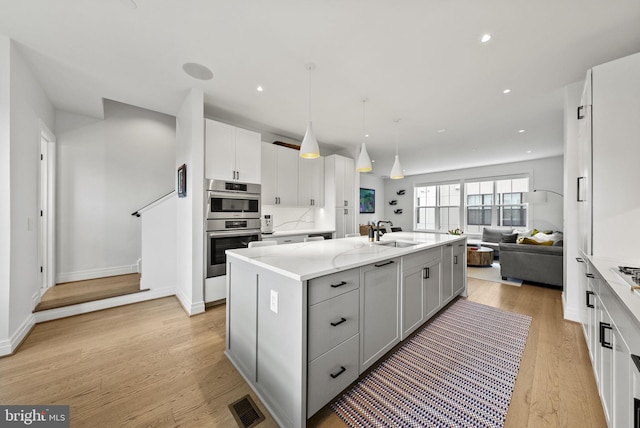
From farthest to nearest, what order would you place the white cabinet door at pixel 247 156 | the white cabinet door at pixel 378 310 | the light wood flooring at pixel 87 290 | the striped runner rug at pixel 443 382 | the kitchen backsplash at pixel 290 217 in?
the kitchen backsplash at pixel 290 217, the white cabinet door at pixel 247 156, the light wood flooring at pixel 87 290, the white cabinet door at pixel 378 310, the striped runner rug at pixel 443 382

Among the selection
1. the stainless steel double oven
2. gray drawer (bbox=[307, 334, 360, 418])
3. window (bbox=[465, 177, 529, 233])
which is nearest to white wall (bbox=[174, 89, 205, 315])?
the stainless steel double oven

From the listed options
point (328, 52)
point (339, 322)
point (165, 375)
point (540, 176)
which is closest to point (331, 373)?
point (339, 322)

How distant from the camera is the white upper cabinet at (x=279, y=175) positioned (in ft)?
13.4

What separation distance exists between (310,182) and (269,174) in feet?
3.13

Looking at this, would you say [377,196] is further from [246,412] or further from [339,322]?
[246,412]

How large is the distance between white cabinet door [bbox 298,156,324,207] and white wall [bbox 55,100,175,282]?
2.34 m

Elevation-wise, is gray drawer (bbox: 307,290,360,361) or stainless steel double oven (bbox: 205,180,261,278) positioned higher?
stainless steel double oven (bbox: 205,180,261,278)

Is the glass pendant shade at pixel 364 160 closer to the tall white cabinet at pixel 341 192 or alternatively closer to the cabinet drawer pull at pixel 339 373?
the tall white cabinet at pixel 341 192

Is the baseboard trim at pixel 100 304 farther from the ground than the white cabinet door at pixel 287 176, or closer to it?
closer to it

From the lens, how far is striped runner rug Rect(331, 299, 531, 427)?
141 cm

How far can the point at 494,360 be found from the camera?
1.96 m

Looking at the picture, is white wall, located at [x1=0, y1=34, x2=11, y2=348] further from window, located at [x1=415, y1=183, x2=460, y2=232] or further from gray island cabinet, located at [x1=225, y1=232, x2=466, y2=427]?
window, located at [x1=415, y1=183, x2=460, y2=232]

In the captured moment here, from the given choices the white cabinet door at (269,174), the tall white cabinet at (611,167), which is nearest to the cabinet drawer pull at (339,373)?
the tall white cabinet at (611,167)

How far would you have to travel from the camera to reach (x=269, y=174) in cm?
412
